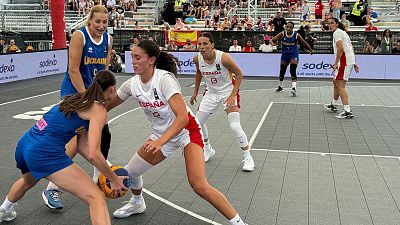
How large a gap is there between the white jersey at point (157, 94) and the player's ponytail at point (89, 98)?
523 millimetres

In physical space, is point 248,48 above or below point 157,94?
below

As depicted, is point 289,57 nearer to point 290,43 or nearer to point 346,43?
point 290,43

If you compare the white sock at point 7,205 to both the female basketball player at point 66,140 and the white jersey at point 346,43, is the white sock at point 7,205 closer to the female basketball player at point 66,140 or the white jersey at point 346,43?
the female basketball player at point 66,140

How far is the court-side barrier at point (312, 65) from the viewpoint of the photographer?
1922 cm

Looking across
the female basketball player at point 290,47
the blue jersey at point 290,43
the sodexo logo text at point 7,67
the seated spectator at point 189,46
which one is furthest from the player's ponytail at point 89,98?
the seated spectator at point 189,46

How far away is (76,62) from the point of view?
5.96 metres

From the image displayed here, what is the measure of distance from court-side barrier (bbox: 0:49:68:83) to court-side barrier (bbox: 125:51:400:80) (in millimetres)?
2774

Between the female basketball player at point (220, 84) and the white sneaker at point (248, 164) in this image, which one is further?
the white sneaker at point (248, 164)

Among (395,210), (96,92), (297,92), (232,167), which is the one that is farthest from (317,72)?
(96,92)

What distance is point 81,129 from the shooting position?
4.73 metres

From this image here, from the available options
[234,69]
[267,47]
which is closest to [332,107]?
[234,69]

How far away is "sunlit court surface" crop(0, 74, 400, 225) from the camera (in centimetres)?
600

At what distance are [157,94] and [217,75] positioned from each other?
9.36 feet

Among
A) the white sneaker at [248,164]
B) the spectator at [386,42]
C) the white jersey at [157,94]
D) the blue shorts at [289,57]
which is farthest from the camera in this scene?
the spectator at [386,42]
